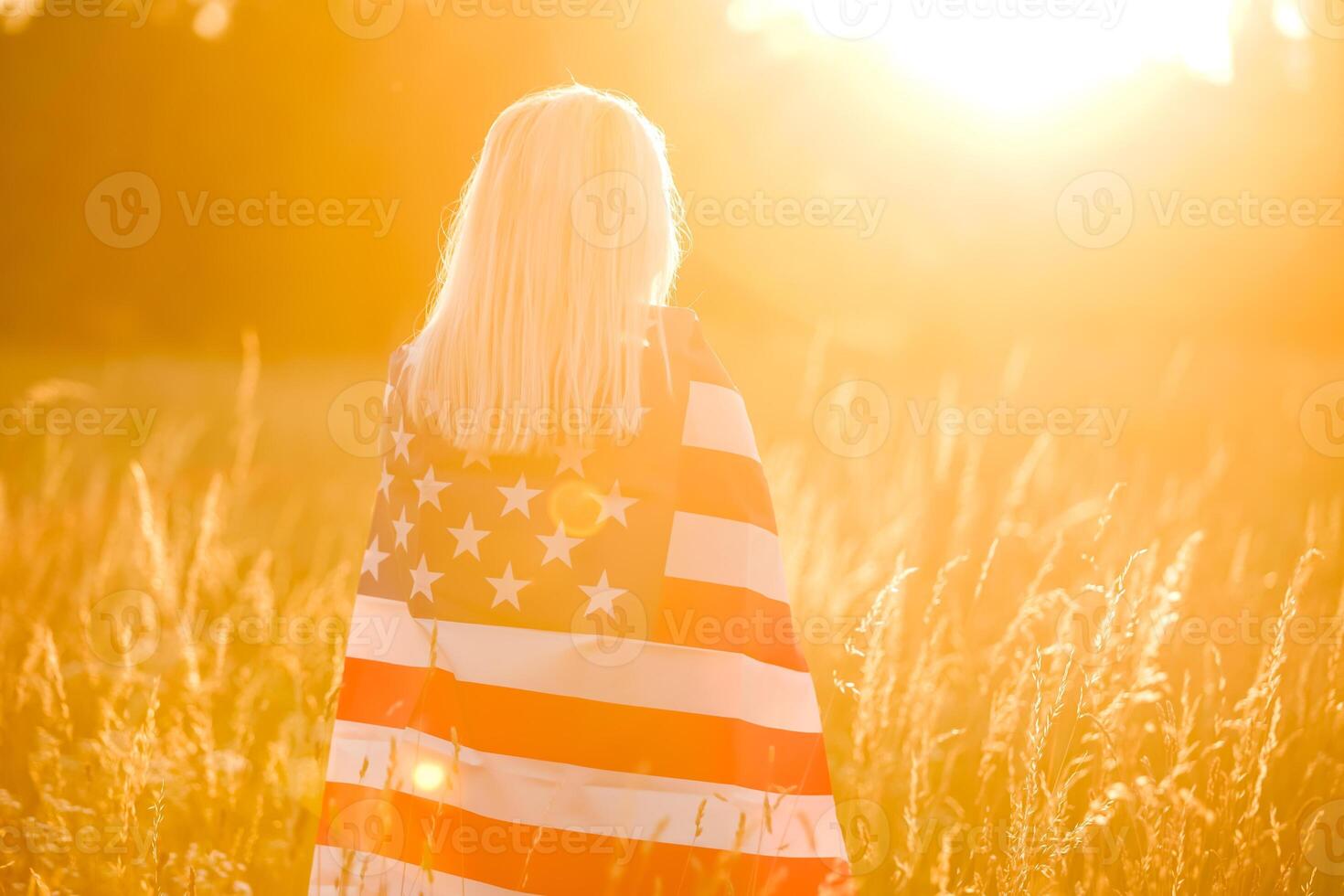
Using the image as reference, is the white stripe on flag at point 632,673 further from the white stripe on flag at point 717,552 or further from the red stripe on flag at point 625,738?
the white stripe on flag at point 717,552

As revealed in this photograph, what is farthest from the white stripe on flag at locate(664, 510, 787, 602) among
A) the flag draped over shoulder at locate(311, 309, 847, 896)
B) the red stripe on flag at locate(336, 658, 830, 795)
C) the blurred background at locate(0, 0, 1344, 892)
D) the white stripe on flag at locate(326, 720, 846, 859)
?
the blurred background at locate(0, 0, 1344, 892)

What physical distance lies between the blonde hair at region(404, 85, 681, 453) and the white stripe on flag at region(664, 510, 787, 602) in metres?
0.23

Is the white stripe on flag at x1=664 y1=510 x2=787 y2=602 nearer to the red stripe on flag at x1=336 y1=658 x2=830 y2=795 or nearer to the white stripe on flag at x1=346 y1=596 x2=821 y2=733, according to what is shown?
the white stripe on flag at x1=346 y1=596 x2=821 y2=733

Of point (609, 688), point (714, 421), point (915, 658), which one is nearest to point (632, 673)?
point (609, 688)

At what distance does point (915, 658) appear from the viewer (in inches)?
142

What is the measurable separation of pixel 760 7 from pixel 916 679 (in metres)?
9.42

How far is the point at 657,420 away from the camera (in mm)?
1832

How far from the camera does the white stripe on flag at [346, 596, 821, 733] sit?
177 centimetres

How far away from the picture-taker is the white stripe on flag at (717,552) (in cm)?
179

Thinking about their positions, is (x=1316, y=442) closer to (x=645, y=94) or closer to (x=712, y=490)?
(x=712, y=490)

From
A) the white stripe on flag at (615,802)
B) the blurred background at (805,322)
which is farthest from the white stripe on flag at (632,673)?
the blurred background at (805,322)

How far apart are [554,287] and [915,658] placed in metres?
2.37

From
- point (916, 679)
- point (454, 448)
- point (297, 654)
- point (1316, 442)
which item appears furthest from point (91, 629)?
point (1316, 442)

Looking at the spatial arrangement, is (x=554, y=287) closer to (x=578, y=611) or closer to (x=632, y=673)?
(x=578, y=611)
